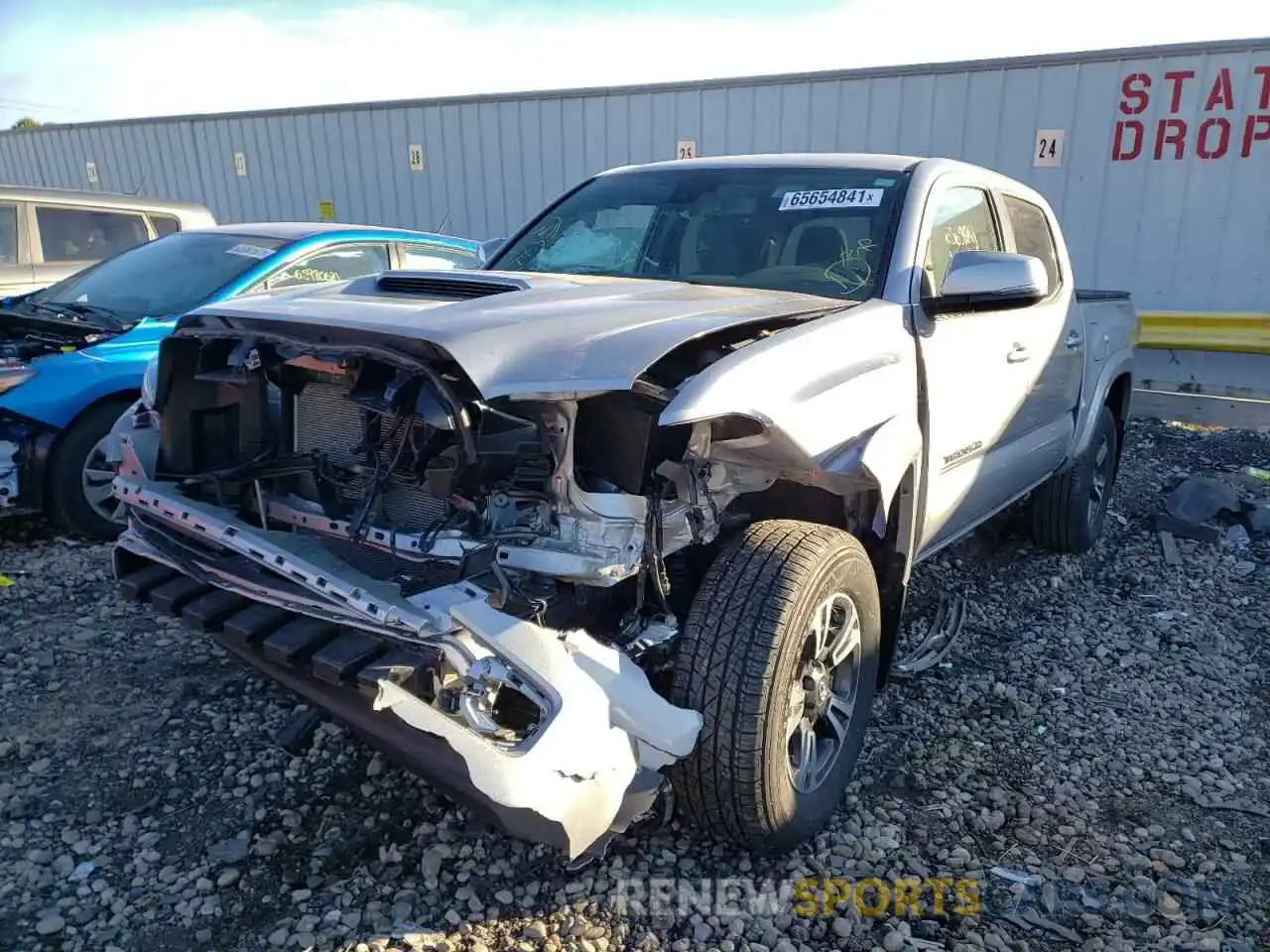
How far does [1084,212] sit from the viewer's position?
841 cm

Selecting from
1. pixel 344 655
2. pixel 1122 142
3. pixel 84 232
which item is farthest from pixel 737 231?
pixel 1122 142

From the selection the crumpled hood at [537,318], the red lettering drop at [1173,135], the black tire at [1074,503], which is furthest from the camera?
the red lettering drop at [1173,135]

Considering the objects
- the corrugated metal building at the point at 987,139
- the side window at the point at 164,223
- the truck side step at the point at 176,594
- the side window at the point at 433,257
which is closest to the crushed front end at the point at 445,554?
the truck side step at the point at 176,594

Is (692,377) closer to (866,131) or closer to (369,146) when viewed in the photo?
(866,131)

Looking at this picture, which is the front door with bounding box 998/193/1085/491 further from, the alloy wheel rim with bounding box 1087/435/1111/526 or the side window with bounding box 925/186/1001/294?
the alloy wheel rim with bounding box 1087/435/1111/526

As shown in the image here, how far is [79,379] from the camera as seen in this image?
451 cm

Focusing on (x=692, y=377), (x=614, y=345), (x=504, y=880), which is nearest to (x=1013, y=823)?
(x=504, y=880)

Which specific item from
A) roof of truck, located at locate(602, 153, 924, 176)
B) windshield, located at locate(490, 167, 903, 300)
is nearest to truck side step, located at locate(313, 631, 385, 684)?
windshield, located at locate(490, 167, 903, 300)

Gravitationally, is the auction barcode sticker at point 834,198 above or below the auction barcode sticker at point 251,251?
above

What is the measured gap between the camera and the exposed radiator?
2586 mm

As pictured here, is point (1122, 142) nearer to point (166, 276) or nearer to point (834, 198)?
point (834, 198)

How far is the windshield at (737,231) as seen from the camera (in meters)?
3.16

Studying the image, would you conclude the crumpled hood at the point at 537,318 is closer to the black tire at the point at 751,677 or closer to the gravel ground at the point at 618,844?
the black tire at the point at 751,677

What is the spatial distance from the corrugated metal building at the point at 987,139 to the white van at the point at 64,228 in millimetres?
3594
